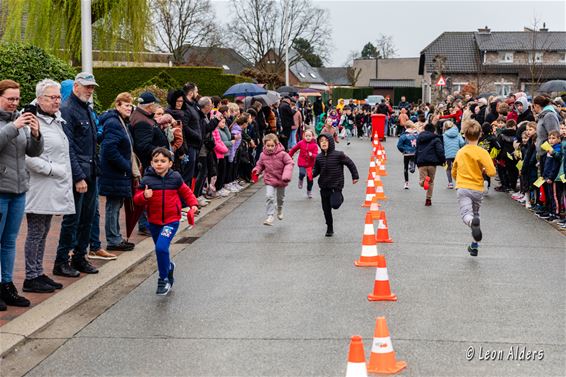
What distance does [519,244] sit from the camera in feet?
38.9

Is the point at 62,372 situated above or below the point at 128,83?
below

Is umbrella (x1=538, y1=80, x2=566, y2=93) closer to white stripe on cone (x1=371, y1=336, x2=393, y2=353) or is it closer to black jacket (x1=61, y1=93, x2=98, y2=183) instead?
black jacket (x1=61, y1=93, x2=98, y2=183)

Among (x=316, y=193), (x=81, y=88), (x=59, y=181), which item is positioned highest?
(x=81, y=88)

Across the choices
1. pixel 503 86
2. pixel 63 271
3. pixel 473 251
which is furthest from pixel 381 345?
pixel 503 86

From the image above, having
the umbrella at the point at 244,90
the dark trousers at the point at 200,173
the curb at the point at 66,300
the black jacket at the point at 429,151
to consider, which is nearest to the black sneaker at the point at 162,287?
the curb at the point at 66,300

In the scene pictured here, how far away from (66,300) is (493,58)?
74163 millimetres

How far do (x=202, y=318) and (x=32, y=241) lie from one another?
6.24 feet

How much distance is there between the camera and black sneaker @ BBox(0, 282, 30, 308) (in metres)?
7.70

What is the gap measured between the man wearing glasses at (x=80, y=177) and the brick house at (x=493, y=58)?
205 feet

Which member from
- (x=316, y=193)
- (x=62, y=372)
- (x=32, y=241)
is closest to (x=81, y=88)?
(x=32, y=241)

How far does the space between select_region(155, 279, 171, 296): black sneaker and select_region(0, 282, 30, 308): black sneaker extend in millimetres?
1326

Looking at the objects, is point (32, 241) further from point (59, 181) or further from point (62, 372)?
point (62, 372)

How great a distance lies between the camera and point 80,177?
8.88 m

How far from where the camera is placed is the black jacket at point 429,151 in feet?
55.5
